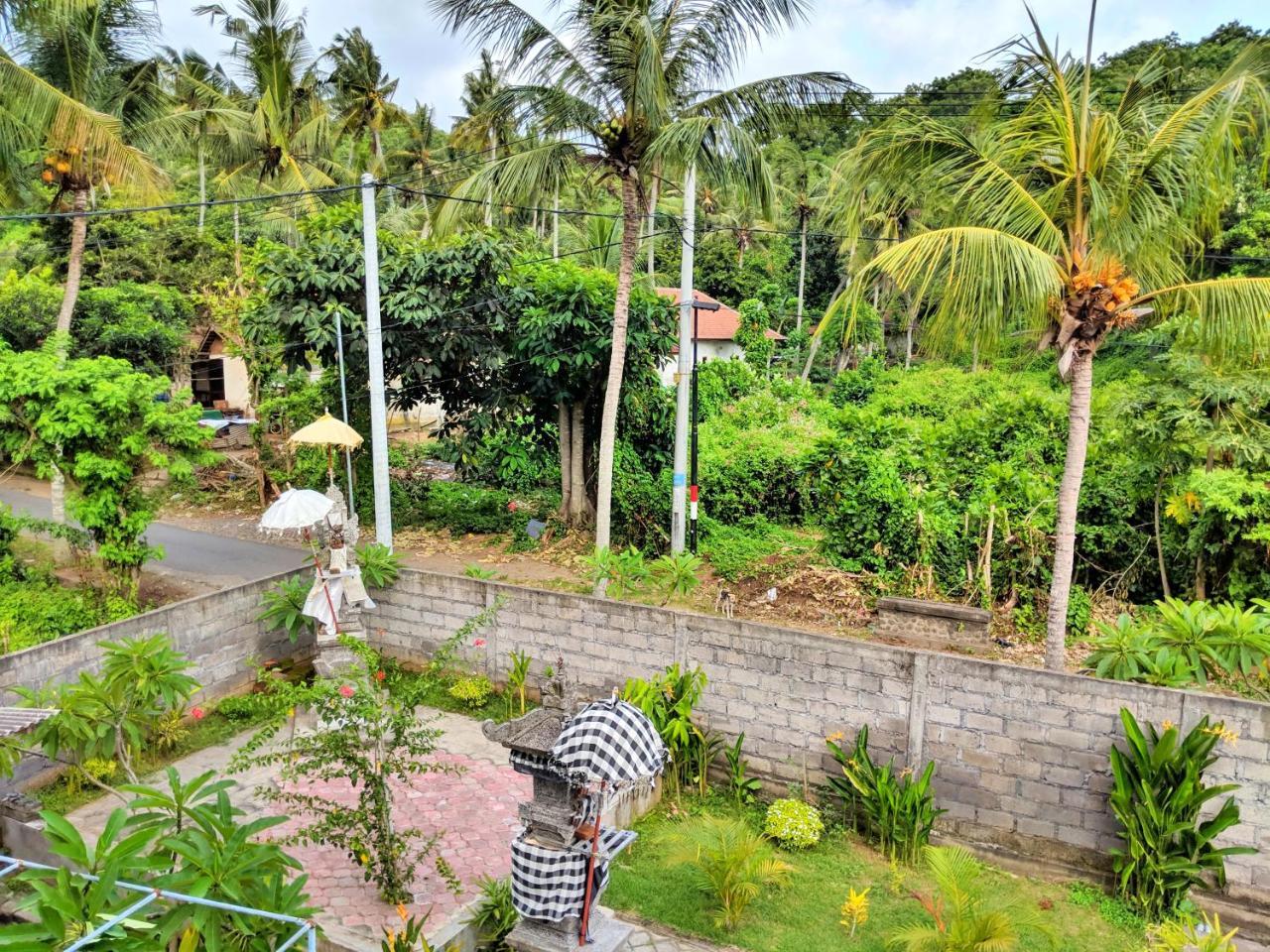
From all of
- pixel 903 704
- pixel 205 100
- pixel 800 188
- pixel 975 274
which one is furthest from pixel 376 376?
pixel 800 188

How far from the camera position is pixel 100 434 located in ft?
33.4

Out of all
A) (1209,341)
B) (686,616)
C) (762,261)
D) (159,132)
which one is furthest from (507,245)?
(762,261)

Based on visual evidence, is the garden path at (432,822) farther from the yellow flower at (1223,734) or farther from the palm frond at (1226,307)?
the palm frond at (1226,307)

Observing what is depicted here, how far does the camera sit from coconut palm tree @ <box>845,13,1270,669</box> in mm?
7215

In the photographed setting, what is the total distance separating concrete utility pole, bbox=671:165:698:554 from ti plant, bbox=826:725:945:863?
15.9 feet

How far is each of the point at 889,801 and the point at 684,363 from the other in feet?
22.1

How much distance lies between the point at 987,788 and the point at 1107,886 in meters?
1.07

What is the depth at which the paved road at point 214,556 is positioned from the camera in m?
14.3

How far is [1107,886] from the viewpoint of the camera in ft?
22.7

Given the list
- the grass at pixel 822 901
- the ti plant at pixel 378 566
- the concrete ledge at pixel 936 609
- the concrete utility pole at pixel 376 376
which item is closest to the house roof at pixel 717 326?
the concrete ledge at pixel 936 609

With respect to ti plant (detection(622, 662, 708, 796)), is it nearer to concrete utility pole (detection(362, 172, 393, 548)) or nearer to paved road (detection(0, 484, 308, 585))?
concrete utility pole (detection(362, 172, 393, 548))

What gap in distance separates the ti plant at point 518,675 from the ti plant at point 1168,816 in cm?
558

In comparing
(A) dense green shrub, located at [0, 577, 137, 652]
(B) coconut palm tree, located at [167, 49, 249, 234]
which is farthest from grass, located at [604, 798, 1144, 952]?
(B) coconut palm tree, located at [167, 49, 249, 234]

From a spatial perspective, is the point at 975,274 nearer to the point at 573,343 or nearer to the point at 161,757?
the point at 573,343
